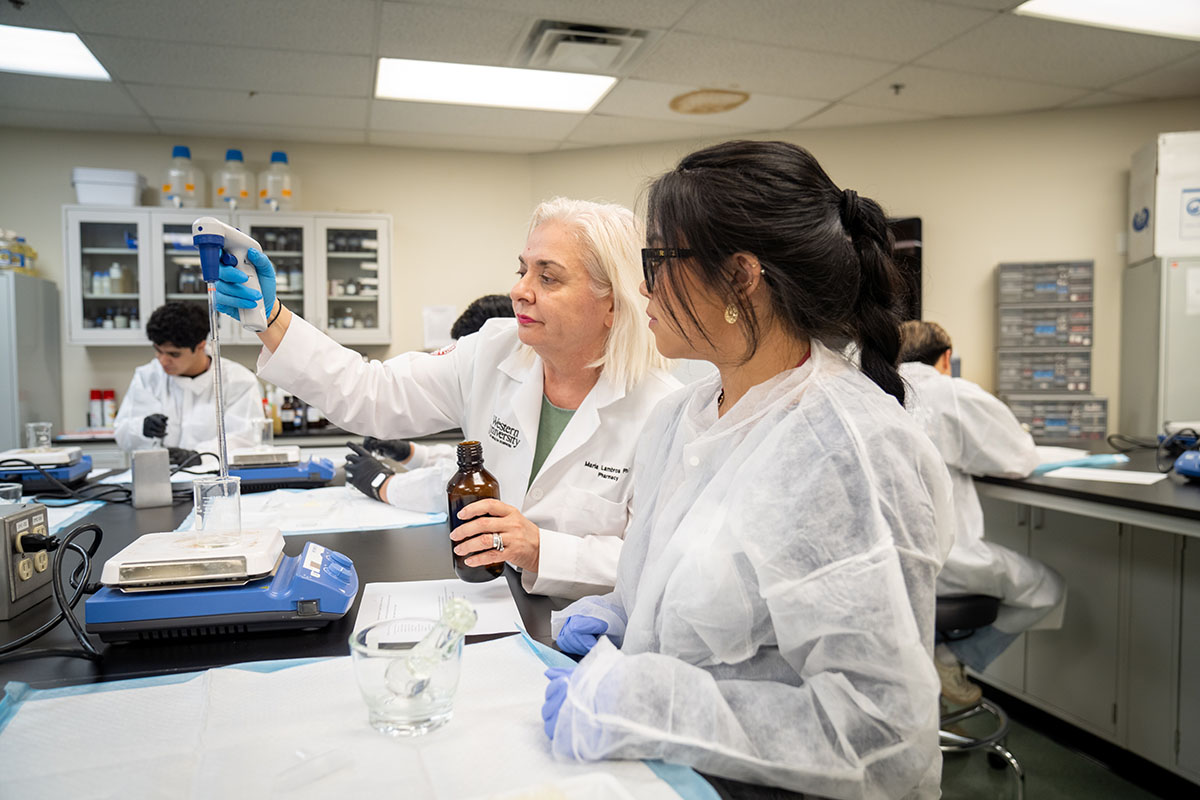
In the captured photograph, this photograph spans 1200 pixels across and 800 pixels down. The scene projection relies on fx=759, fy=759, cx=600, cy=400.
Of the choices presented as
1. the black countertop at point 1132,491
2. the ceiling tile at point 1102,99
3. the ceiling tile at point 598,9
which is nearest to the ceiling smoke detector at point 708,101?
the ceiling tile at point 598,9

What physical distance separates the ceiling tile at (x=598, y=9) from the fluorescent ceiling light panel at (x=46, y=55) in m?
1.77

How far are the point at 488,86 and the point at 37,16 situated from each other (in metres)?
1.90

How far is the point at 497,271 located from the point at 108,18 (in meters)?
2.61

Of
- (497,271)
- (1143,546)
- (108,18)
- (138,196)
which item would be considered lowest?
(1143,546)

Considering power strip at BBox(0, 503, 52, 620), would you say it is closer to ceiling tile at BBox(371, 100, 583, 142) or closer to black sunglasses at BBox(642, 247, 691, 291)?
black sunglasses at BBox(642, 247, 691, 291)

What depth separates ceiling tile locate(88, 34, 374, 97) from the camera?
3322 millimetres

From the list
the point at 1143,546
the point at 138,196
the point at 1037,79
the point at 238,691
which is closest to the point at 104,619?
the point at 238,691

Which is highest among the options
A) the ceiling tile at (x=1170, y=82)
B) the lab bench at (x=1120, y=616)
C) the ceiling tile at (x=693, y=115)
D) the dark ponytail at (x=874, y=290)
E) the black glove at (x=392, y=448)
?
the ceiling tile at (x=1170, y=82)

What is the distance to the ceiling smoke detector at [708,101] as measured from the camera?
4008mm

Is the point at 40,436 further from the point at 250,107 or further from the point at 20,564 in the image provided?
the point at 250,107

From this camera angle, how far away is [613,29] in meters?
3.22

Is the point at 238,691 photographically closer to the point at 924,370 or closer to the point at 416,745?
the point at 416,745

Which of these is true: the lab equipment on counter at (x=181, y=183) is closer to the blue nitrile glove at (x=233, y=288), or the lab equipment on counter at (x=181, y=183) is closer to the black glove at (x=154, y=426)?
the black glove at (x=154, y=426)

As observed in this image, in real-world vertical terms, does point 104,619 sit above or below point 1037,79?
below
